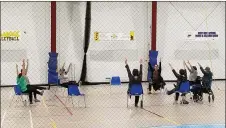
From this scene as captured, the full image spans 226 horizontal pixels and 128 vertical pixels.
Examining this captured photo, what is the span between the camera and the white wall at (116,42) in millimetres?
17828

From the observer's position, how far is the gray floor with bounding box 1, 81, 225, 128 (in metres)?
9.29

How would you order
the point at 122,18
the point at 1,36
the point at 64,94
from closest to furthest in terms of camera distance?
1. the point at 64,94
2. the point at 1,36
3. the point at 122,18

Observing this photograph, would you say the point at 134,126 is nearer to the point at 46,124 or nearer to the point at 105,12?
the point at 46,124

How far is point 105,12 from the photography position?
17812 millimetres

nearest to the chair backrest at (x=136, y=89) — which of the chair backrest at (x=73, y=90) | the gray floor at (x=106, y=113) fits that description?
the gray floor at (x=106, y=113)

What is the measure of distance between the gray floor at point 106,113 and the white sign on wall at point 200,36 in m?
5.12

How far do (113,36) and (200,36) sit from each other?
14.6ft

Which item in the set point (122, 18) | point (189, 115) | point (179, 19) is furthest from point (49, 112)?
point (179, 19)

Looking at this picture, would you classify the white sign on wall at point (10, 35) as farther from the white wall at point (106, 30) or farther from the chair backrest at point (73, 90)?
the chair backrest at point (73, 90)

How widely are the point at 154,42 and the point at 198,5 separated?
2.93 m

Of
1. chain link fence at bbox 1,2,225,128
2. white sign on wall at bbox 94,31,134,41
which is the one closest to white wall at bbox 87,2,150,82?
chain link fence at bbox 1,2,225,128

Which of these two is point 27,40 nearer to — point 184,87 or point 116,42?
point 116,42

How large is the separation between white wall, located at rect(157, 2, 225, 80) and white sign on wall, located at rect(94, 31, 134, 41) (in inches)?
56.9

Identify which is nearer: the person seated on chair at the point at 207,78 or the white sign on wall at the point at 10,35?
the person seated on chair at the point at 207,78
